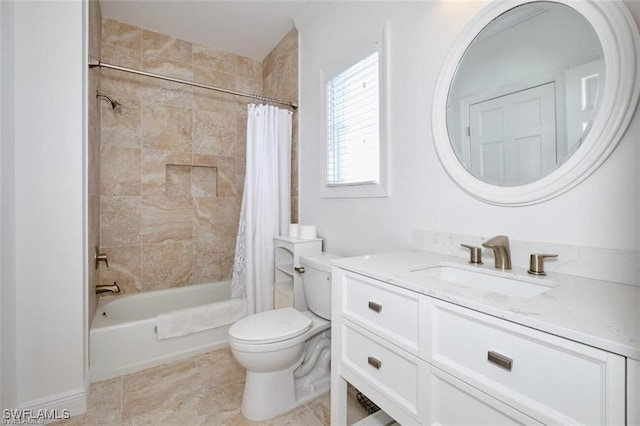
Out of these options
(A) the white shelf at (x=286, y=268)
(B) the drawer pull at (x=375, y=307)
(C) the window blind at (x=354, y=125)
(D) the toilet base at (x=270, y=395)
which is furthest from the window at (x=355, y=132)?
(D) the toilet base at (x=270, y=395)

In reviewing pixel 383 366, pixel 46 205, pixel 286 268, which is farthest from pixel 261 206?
pixel 383 366

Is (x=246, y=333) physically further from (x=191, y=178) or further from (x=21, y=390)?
(x=191, y=178)

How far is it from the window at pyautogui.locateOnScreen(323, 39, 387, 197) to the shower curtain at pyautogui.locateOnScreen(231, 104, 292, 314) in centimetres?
47

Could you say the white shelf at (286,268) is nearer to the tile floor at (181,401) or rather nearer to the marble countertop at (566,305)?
the tile floor at (181,401)

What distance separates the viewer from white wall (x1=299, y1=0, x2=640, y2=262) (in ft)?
2.98

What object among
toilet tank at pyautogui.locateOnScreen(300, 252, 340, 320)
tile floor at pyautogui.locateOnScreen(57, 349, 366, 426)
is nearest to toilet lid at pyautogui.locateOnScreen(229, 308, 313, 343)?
toilet tank at pyautogui.locateOnScreen(300, 252, 340, 320)

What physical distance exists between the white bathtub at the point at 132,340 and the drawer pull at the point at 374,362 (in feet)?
5.06

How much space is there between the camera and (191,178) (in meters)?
2.87

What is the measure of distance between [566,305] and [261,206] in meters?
1.95

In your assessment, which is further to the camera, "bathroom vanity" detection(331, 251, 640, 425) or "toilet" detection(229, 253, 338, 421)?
"toilet" detection(229, 253, 338, 421)

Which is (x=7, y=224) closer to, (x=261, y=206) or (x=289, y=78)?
(x=261, y=206)

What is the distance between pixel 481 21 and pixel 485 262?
3.30 ft

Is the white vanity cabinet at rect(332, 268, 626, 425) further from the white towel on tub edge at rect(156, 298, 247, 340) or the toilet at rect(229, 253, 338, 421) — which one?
the white towel on tub edge at rect(156, 298, 247, 340)

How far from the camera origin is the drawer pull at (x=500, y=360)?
691mm
